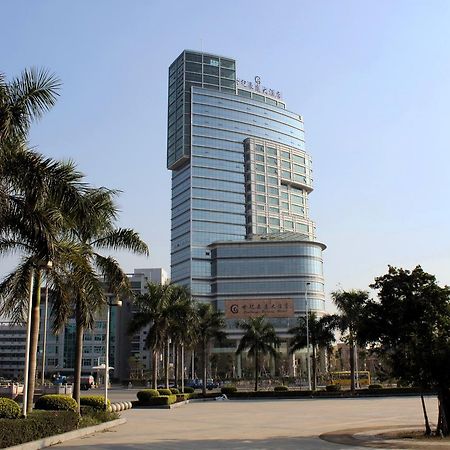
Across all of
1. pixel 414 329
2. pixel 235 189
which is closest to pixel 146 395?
pixel 414 329

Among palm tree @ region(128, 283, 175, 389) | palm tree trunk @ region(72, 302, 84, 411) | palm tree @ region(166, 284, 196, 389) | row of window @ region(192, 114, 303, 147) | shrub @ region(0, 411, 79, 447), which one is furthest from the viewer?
row of window @ region(192, 114, 303, 147)

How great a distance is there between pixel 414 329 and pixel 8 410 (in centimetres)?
1377

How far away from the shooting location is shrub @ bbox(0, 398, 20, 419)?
60.2 ft

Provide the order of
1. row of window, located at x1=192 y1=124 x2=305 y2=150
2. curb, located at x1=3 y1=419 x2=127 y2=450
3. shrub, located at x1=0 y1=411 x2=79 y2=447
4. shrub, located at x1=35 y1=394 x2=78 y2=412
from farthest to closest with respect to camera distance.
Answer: row of window, located at x1=192 y1=124 x2=305 y2=150 → shrub, located at x1=35 y1=394 x2=78 y2=412 → curb, located at x1=3 y1=419 x2=127 y2=450 → shrub, located at x1=0 y1=411 x2=79 y2=447

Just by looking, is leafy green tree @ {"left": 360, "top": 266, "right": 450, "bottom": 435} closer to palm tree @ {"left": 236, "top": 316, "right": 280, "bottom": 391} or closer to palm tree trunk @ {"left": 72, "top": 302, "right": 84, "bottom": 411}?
palm tree trunk @ {"left": 72, "top": 302, "right": 84, "bottom": 411}

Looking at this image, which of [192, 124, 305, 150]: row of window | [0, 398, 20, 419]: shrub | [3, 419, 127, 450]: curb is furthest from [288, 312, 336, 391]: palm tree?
[192, 124, 305, 150]: row of window

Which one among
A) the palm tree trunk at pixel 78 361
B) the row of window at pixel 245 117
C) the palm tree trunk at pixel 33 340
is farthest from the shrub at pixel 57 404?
the row of window at pixel 245 117

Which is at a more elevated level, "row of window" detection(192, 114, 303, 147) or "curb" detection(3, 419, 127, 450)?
"row of window" detection(192, 114, 303, 147)

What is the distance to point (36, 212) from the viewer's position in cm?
1700

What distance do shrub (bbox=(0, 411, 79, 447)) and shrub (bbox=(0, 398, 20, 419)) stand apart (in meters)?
0.48

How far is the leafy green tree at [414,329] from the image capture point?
1878 cm

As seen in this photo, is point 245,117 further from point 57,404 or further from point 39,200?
point 39,200

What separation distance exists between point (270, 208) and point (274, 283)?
32.0 meters

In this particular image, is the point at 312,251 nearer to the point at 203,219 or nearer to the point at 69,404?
the point at 203,219
